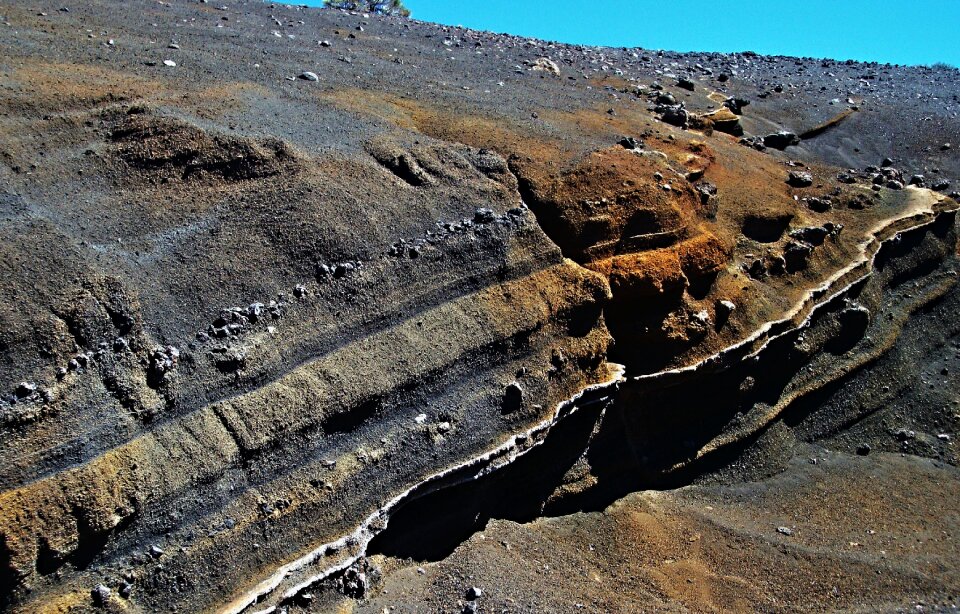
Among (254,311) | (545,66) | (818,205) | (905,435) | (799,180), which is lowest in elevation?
(905,435)

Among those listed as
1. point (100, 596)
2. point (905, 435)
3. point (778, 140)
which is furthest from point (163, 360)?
point (778, 140)

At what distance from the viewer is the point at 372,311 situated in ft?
22.2

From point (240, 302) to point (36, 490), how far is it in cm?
198

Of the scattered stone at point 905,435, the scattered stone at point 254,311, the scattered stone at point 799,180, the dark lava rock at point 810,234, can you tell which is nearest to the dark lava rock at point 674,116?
the scattered stone at point 799,180

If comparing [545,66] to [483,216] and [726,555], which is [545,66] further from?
[726,555]

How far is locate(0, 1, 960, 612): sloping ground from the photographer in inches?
218

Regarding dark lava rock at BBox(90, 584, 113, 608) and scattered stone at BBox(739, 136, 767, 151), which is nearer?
dark lava rock at BBox(90, 584, 113, 608)

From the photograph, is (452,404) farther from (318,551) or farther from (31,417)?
(31,417)

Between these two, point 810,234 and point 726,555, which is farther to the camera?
point 810,234

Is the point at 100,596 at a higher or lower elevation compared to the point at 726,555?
higher

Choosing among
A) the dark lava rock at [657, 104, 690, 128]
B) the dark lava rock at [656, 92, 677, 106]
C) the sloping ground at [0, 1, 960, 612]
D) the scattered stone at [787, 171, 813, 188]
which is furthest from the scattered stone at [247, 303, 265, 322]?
the dark lava rock at [656, 92, 677, 106]

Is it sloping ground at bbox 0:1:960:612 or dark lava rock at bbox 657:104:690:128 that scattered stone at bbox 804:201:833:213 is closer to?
sloping ground at bbox 0:1:960:612

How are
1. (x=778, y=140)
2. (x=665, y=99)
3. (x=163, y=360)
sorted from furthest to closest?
(x=778, y=140)
(x=665, y=99)
(x=163, y=360)

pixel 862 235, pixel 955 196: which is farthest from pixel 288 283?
pixel 955 196
